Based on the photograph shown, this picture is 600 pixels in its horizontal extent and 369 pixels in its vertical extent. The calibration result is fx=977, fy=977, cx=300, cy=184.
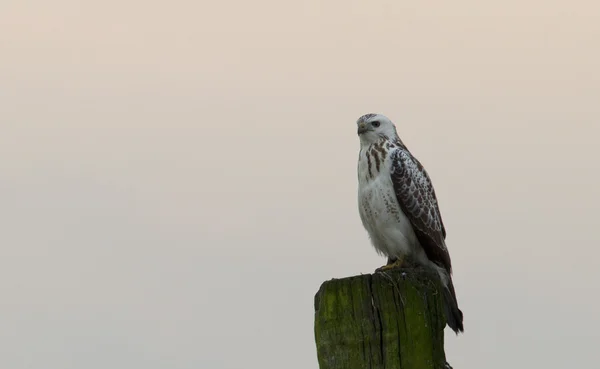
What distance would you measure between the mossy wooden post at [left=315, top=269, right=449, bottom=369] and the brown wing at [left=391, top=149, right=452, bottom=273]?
4.57 metres

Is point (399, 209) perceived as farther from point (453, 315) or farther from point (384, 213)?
point (453, 315)

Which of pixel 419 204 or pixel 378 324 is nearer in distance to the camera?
pixel 378 324

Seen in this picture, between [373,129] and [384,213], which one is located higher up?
[373,129]

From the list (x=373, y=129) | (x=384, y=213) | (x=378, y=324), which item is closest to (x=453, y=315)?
(x=384, y=213)

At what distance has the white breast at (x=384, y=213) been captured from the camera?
9586 millimetres

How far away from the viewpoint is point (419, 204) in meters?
9.70

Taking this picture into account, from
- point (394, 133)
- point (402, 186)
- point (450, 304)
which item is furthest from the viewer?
point (394, 133)

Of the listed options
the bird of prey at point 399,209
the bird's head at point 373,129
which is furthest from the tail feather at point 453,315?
the bird's head at point 373,129

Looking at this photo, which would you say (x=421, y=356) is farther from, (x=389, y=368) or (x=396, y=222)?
(x=396, y=222)

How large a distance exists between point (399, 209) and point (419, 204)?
8.4 inches

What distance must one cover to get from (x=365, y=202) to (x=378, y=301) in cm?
478

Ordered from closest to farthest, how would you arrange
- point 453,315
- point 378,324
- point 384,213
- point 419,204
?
point 378,324 < point 453,315 < point 384,213 < point 419,204

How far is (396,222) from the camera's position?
31.6 ft

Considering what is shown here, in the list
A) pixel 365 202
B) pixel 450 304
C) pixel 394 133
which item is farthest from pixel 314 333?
pixel 394 133
